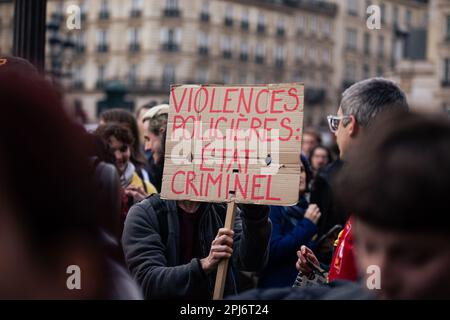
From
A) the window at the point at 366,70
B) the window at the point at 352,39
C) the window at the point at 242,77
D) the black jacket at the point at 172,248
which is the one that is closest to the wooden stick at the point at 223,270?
the black jacket at the point at 172,248

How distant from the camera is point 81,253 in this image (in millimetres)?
1769

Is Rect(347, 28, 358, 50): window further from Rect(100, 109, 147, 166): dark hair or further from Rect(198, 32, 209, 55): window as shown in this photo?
Rect(100, 109, 147, 166): dark hair

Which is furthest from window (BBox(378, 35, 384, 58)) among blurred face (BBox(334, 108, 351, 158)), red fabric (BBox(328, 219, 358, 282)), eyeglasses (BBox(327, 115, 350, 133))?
red fabric (BBox(328, 219, 358, 282))

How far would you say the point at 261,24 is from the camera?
74375 mm

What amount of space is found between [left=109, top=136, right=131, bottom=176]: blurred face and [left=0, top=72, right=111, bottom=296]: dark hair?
3985 millimetres

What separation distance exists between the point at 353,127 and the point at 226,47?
69.5 meters

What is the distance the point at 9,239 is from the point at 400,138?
2.37 feet

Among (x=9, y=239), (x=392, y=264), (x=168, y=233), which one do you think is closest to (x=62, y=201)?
(x=9, y=239)

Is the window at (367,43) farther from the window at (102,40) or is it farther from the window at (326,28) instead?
the window at (102,40)

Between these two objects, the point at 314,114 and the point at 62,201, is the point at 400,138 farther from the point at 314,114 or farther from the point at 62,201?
the point at 314,114

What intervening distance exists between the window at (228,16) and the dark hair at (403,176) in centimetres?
7080

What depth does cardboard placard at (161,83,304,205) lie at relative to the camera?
3.63m

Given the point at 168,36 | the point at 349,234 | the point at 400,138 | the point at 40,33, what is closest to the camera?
the point at 400,138

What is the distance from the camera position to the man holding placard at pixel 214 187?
3629mm
